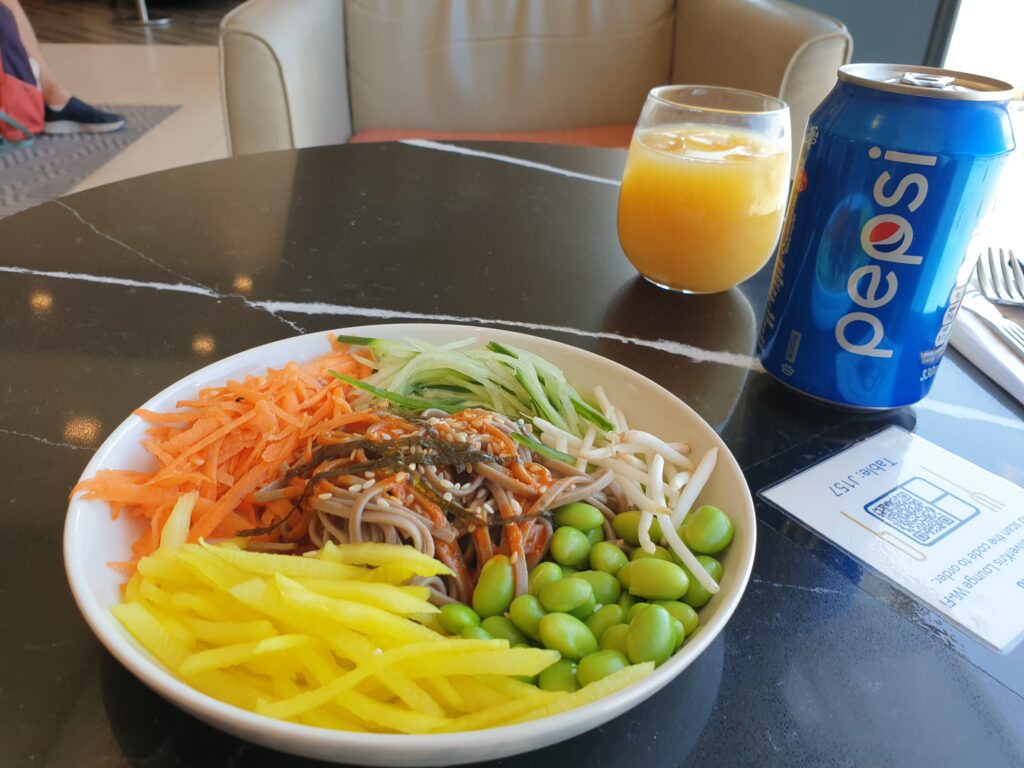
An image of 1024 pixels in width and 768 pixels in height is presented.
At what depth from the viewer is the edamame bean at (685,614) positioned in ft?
2.13

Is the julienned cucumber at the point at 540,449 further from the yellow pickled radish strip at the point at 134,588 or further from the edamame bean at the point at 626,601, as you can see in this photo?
the yellow pickled radish strip at the point at 134,588

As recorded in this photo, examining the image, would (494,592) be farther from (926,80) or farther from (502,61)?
(502,61)

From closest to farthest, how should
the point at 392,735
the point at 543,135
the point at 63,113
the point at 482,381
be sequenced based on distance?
the point at 392,735, the point at 482,381, the point at 543,135, the point at 63,113

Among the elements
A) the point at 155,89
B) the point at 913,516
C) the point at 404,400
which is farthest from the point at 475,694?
the point at 155,89

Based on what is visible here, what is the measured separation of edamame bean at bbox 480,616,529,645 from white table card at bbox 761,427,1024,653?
1.25ft

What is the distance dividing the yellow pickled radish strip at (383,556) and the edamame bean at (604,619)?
13cm

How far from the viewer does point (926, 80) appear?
86 centimetres

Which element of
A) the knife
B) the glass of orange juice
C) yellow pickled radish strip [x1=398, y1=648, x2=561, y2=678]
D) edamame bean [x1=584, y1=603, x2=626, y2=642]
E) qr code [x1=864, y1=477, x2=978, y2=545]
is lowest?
qr code [x1=864, y1=477, x2=978, y2=545]

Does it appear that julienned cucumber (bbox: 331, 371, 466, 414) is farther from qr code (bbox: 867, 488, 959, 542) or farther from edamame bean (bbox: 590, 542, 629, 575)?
qr code (bbox: 867, 488, 959, 542)

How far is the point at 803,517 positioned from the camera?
86 cm

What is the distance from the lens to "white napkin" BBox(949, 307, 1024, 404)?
3.65 ft

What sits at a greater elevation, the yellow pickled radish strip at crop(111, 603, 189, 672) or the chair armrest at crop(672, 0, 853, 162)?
the chair armrest at crop(672, 0, 853, 162)

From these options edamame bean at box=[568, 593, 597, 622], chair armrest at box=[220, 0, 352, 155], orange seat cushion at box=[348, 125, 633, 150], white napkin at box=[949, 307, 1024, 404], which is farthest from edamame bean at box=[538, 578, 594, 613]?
orange seat cushion at box=[348, 125, 633, 150]

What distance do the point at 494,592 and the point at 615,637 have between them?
0.35ft
